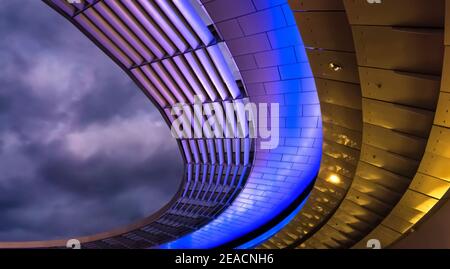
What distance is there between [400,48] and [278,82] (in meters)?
6.49

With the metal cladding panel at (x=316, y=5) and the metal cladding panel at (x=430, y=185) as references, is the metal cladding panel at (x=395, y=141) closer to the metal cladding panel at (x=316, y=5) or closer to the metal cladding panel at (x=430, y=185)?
the metal cladding panel at (x=430, y=185)

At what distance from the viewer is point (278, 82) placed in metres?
11.7

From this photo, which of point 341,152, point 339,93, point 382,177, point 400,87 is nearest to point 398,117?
point 400,87

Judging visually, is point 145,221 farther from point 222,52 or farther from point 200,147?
point 222,52

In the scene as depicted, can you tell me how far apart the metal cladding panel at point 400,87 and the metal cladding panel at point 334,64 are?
0.41 meters

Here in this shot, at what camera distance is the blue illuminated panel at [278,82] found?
30.8ft

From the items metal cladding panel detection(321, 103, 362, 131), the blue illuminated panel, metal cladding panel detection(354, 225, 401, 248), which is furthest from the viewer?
metal cladding panel detection(354, 225, 401, 248)

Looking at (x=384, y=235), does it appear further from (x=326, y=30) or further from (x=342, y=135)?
(x=326, y=30)

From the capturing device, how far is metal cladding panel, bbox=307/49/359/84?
639cm

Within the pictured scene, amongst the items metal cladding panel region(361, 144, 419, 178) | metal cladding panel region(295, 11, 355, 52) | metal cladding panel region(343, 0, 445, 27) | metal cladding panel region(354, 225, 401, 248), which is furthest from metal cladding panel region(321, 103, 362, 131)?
metal cladding panel region(354, 225, 401, 248)

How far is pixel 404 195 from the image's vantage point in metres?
8.70

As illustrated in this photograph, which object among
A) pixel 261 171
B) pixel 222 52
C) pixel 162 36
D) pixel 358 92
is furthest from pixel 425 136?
pixel 261 171

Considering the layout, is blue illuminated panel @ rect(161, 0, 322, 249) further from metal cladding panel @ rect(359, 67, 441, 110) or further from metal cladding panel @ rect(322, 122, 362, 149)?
metal cladding panel @ rect(359, 67, 441, 110)

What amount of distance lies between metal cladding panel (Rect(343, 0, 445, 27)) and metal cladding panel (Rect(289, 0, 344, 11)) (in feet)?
1.68
